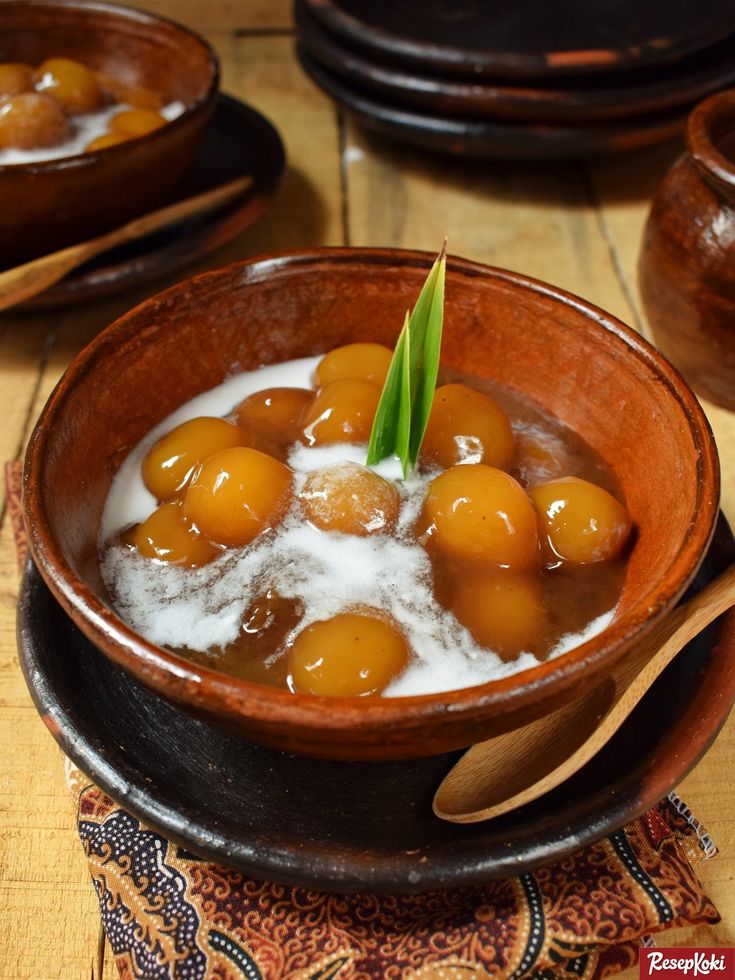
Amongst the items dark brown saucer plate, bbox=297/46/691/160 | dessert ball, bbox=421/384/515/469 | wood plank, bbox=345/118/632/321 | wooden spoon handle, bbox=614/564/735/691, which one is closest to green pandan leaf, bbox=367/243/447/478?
dessert ball, bbox=421/384/515/469

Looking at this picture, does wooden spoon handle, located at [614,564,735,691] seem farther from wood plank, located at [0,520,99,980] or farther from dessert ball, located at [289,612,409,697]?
wood plank, located at [0,520,99,980]

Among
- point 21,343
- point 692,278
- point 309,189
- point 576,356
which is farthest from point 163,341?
point 309,189

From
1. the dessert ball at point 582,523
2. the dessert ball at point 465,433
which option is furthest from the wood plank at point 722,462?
the dessert ball at point 465,433

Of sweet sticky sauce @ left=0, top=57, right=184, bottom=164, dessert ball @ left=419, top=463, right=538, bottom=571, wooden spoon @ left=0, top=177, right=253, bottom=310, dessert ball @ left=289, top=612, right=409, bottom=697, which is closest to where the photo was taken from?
dessert ball @ left=289, top=612, right=409, bottom=697

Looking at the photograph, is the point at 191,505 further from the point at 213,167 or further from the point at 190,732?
the point at 213,167

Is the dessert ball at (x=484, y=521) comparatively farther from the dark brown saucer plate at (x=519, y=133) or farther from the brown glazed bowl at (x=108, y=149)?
the dark brown saucer plate at (x=519, y=133)

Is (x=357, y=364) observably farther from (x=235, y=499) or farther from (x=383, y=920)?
(x=383, y=920)

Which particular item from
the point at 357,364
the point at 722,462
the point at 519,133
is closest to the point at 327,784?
the point at 357,364
